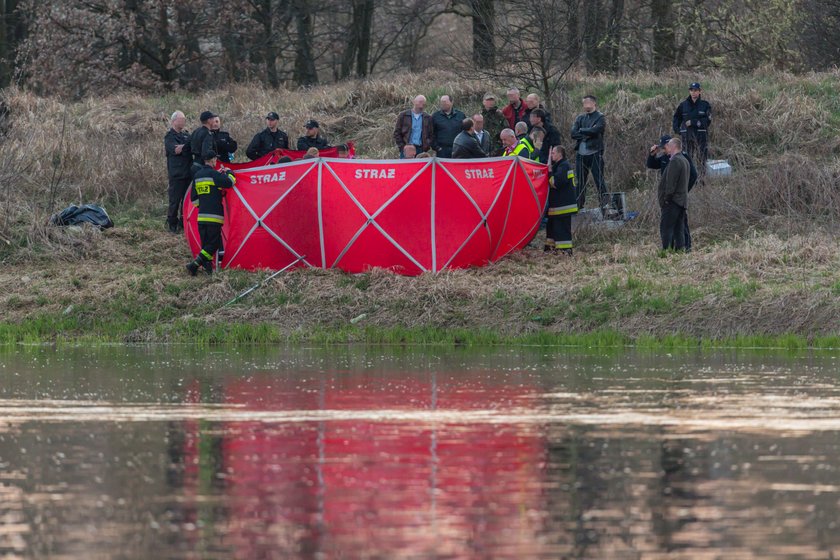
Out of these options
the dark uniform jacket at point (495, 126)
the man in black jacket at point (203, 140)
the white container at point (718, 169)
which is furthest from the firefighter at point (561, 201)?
the man in black jacket at point (203, 140)

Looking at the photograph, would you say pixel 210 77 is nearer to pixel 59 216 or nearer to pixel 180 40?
pixel 180 40

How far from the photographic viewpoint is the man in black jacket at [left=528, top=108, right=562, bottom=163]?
81.6 ft

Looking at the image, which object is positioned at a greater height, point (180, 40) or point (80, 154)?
point (180, 40)

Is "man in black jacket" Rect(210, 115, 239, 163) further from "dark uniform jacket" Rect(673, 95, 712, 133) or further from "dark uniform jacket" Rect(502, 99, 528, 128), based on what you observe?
"dark uniform jacket" Rect(673, 95, 712, 133)

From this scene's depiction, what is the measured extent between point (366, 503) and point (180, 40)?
3821cm

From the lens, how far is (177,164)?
2570cm

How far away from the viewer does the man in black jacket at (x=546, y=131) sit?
81.6 ft

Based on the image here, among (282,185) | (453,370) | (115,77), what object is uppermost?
(115,77)

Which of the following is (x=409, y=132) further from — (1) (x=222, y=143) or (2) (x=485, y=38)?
(2) (x=485, y=38)

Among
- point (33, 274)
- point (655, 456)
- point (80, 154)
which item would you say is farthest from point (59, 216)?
point (655, 456)

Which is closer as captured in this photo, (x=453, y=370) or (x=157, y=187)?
(x=453, y=370)

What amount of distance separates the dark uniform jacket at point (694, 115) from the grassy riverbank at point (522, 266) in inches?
41.4

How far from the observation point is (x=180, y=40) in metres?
45.5

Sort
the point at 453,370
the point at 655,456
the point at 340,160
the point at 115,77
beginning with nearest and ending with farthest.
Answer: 1. the point at 655,456
2. the point at 453,370
3. the point at 340,160
4. the point at 115,77
